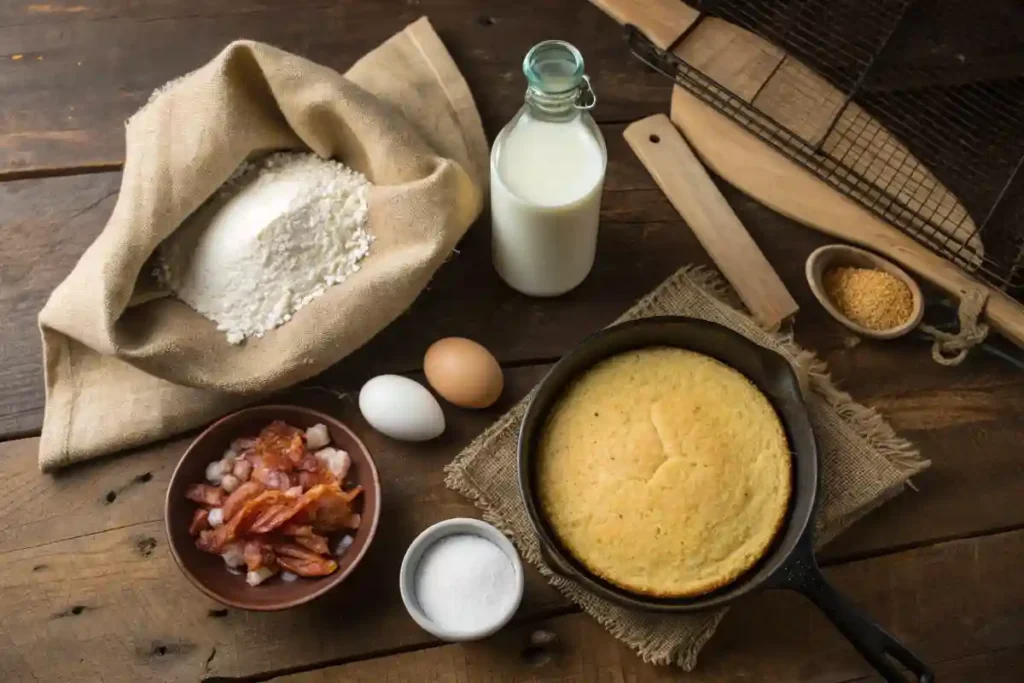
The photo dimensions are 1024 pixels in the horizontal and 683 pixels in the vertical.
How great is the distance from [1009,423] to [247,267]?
0.96 metres

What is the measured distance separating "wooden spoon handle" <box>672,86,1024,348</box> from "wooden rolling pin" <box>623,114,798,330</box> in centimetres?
3

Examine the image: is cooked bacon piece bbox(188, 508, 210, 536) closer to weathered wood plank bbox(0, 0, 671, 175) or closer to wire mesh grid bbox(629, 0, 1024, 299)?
weathered wood plank bbox(0, 0, 671, 175)

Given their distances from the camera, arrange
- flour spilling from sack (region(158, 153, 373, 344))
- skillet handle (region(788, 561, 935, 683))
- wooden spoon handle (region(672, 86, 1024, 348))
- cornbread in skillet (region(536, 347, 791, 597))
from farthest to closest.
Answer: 1. wooden spoon handle (region(672, 86, 1024, 348))
2. flour spilling from sack (region(158, 153, 373, 344))
3. cornbread in skillet (region(536, 347, 791, 597))
4. skillet handle (region(788, 561, 935, 683))

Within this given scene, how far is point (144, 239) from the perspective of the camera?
1056mm

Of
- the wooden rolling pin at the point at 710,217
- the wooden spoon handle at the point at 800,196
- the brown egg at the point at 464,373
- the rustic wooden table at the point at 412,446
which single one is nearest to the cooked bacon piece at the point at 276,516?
the rustic wooden table at the point at 412,446

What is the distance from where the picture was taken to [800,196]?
1230 millimetres

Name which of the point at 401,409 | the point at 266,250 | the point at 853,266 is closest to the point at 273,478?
the point at 401,409

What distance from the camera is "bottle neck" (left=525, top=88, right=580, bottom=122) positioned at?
0.98 meters

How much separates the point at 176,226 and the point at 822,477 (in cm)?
81

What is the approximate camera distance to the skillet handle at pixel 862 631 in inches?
33.8

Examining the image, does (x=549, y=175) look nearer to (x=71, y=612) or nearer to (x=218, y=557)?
(x=218, y=557)

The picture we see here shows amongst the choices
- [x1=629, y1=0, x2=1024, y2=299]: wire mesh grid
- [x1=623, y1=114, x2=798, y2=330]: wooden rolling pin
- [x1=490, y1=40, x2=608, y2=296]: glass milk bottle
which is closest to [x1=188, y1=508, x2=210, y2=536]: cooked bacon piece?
[x1=490, y1=40, x2=608, y2=296]: glass milk bottle

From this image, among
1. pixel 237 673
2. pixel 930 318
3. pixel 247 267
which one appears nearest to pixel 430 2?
pixel 247 267

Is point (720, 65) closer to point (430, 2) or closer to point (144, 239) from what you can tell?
point (430, 2)
